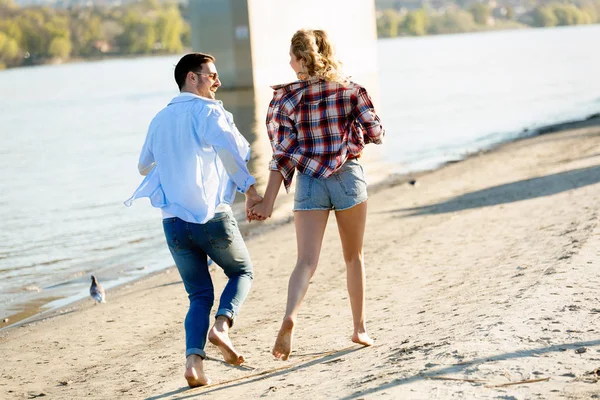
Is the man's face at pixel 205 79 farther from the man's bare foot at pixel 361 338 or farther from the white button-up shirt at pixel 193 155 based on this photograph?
A: the man's bare foot at pixel 361 338

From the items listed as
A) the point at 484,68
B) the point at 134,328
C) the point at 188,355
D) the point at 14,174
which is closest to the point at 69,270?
the point at 134,328

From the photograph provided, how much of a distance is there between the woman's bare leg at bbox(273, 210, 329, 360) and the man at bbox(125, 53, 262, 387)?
252 mm

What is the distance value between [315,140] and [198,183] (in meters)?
0.66

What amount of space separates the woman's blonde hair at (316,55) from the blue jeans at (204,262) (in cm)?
88

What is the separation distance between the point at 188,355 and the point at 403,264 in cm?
408

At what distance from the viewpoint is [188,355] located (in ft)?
16.7

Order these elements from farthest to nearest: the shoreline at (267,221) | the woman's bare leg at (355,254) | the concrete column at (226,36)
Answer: the concrete column at (226,36) < the shoreline at (267,221) < the woman's bare leg at (355,254)

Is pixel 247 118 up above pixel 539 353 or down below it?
below

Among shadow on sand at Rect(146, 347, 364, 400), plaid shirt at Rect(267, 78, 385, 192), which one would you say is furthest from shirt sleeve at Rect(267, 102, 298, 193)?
shadow on sand at Rect(146, 347, 364, 400)

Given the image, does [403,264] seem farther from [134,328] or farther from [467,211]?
[467,211]

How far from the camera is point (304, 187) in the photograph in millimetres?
5109

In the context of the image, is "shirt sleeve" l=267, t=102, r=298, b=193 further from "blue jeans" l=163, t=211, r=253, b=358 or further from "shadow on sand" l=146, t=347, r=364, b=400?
"shadow on sand" l=146, t=347, r=364, b=400

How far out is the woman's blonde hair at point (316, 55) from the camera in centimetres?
498

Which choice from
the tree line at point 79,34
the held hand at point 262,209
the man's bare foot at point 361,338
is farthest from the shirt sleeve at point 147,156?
the tree line at point 79,34
